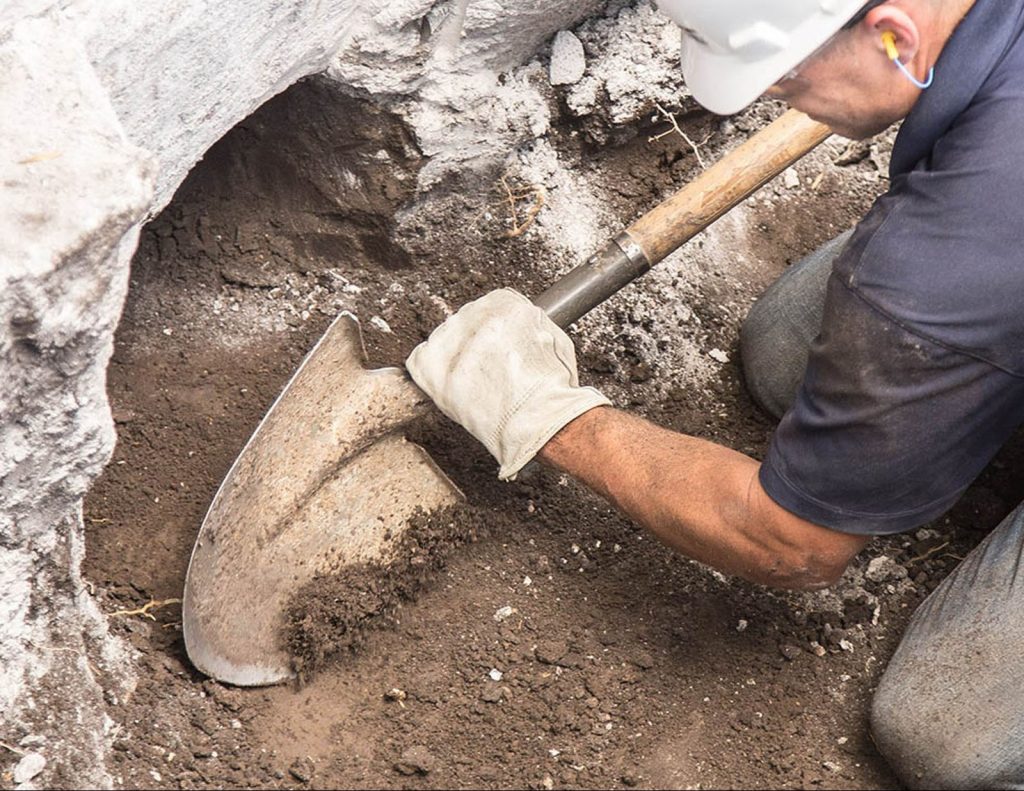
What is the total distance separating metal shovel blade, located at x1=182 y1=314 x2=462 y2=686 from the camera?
206cm

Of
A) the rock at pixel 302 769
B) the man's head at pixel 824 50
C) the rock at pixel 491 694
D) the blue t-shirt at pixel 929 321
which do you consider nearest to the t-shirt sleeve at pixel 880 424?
the blue t-shirt at pixel 929 321

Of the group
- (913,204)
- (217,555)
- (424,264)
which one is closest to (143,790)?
(217,555)

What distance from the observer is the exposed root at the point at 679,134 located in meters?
2.72

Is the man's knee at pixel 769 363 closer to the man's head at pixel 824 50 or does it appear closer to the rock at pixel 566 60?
the rock at pixel 566 60

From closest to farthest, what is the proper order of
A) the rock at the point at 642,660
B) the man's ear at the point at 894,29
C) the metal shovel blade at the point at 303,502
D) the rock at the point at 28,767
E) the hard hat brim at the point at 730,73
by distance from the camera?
the man's ear at the point at 894,29, the hard hat brim at the point at 730,73, the rock at the point at 28,767, the metal shovel blade at the point at 303,502, the rock at the point at 642,660

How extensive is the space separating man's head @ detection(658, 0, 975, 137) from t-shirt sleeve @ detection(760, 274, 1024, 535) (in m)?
0.26

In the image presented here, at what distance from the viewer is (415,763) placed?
198 centimetres

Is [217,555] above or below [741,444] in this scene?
above

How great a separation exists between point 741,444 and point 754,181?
1.97 ft

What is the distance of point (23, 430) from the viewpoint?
5.50ft

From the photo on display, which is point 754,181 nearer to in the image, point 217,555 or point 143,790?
point 217,555

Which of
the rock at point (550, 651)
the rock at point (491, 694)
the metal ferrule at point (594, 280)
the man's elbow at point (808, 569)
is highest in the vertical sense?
the metal ferrule at point (594, 280)

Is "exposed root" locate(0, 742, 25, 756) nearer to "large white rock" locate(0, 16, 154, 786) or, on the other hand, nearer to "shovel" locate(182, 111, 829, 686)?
"large white rock" locate(0, 16, 154, 786)

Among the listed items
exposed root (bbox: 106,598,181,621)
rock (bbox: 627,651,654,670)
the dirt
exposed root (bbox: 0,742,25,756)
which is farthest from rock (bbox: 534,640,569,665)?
exposed root (bbox: 0,742,25,756)
